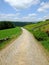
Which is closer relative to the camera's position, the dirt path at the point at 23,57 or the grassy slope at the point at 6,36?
the dirt path at the point at 23,57

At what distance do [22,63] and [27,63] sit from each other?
380 mm

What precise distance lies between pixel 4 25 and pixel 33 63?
317 feet

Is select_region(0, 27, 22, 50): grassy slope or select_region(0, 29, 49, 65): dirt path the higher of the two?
select_region(0, 29, 49, 65): dirt path

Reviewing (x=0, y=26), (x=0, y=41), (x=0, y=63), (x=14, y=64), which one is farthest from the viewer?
(x=0, y=26)

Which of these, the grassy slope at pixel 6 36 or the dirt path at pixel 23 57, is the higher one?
the dirt path at pixel 23 57

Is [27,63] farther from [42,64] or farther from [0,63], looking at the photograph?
[0,63]

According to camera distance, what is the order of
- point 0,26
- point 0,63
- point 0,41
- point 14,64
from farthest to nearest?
point 0,26, point 0,41, point 0,63, point 14,64

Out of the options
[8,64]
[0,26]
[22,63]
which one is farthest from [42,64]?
[0,26]

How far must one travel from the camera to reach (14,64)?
13.8 metres

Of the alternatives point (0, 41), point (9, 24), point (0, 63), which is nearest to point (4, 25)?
point (9, 24)

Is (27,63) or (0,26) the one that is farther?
(0,26)

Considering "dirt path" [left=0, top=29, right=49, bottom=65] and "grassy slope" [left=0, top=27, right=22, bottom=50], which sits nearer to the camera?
"dirt path" [left=0, top=29, right=49, bottom=65]

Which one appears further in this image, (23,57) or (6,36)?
(6,36)

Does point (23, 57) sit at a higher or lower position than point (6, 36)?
higher
